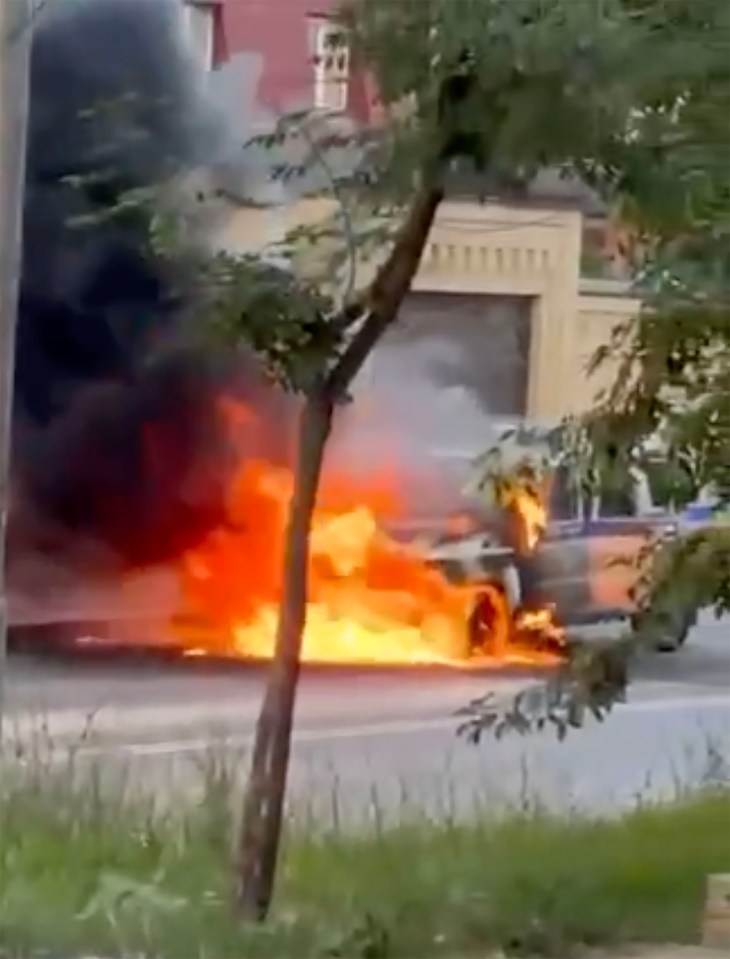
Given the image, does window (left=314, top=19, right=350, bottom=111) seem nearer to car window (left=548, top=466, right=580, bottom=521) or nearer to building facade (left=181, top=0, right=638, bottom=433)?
building facade (left=181, top=0, right=638, bottom=433)

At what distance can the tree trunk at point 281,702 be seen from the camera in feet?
A: 27.5

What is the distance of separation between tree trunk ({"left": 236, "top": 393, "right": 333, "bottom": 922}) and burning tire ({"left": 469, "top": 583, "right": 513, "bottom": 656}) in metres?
6.55

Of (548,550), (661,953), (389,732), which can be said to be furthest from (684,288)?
(548,550)

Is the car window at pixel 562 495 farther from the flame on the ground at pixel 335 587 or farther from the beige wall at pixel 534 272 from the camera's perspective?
the flame on the ground at pixel 335 587

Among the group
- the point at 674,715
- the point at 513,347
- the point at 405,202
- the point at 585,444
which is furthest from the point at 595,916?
the point at 513,347

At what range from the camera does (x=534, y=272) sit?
14812mm

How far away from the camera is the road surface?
11086 millimetres

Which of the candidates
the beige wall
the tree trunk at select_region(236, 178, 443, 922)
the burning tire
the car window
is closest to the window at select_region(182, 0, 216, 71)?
the beige wall

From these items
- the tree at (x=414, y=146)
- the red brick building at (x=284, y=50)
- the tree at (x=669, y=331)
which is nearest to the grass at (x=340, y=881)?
the tree at (x=414, y=146)

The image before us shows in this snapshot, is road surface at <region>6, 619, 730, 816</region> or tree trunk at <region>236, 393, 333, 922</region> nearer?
tree trunk at <region>236, 393, 333, 922</region>

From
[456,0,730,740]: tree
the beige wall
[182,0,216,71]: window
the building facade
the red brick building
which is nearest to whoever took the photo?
[456,0,730,740]: tree

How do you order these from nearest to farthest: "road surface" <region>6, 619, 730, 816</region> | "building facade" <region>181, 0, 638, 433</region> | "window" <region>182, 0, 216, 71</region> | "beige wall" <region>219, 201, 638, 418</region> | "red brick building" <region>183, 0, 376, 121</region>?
"red brick building" <region>183, 0, 376, 121</region> < "building facade" <region>181, 0, 638, 433</region> < "beige wall" <region>219, 201, 638, 418</region> < "road surface" <region>6, 619, 730, 816</region> < "window" <region>182, 0, 216, 71</region>

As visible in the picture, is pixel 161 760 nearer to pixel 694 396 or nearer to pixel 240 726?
pixel 240 726

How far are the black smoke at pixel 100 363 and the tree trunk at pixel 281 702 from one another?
357cm
